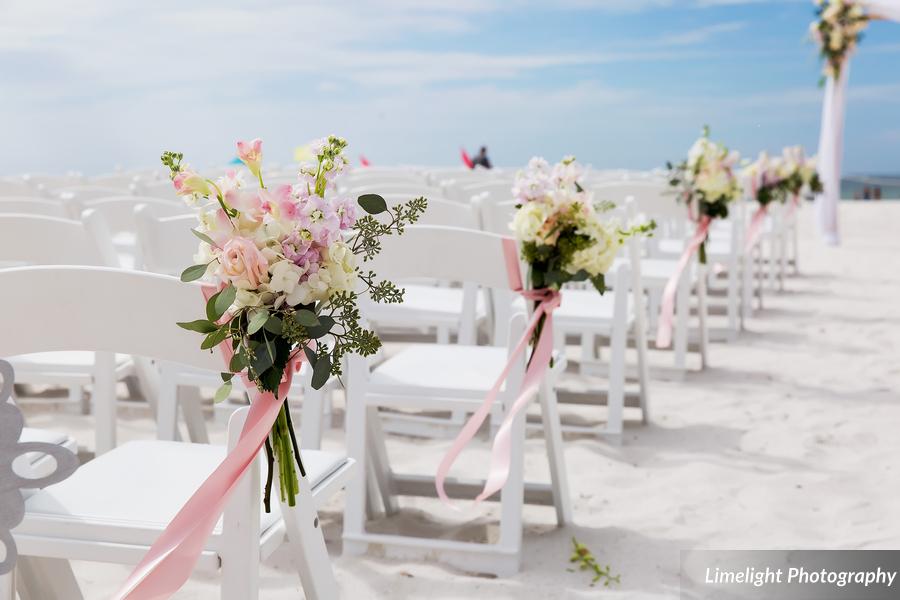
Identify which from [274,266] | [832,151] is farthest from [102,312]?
[832,151]

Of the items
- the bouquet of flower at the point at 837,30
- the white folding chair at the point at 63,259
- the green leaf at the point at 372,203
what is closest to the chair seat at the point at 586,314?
the white folding chair at the point at 63,259

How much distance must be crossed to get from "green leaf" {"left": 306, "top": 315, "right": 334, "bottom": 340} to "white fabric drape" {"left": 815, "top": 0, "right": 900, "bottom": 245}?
1147 cm

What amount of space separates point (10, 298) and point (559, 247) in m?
1.59

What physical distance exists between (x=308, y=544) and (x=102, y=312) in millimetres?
523

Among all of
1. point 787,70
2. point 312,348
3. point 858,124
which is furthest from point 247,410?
point 858,124

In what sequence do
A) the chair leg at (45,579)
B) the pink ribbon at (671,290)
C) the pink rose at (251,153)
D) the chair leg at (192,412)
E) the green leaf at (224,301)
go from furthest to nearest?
1. the pink ribbon at (671,290)
2. the chair leg at (192,412)
3. the chair leg at (45,579)
4. the pink rose at (251,153)
5. the green leaf at (224,301)

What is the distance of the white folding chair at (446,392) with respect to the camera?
240 centimetres

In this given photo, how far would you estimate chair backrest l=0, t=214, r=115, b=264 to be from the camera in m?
2.41

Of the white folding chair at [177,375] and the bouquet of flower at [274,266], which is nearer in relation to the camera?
the bouquet of flower at [274,266]

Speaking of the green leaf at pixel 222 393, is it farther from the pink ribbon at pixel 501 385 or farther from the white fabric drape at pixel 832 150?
the white fabric drape at pixel 832 150

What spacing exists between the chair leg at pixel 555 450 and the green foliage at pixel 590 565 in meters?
0.13

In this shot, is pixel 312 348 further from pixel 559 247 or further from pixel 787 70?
pixel 787 70

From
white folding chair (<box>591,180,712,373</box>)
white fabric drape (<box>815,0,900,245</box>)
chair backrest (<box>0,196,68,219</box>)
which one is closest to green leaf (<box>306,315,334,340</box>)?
chair backrest (<box>0,196,68,219</box>)

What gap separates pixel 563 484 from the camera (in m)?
2.88
